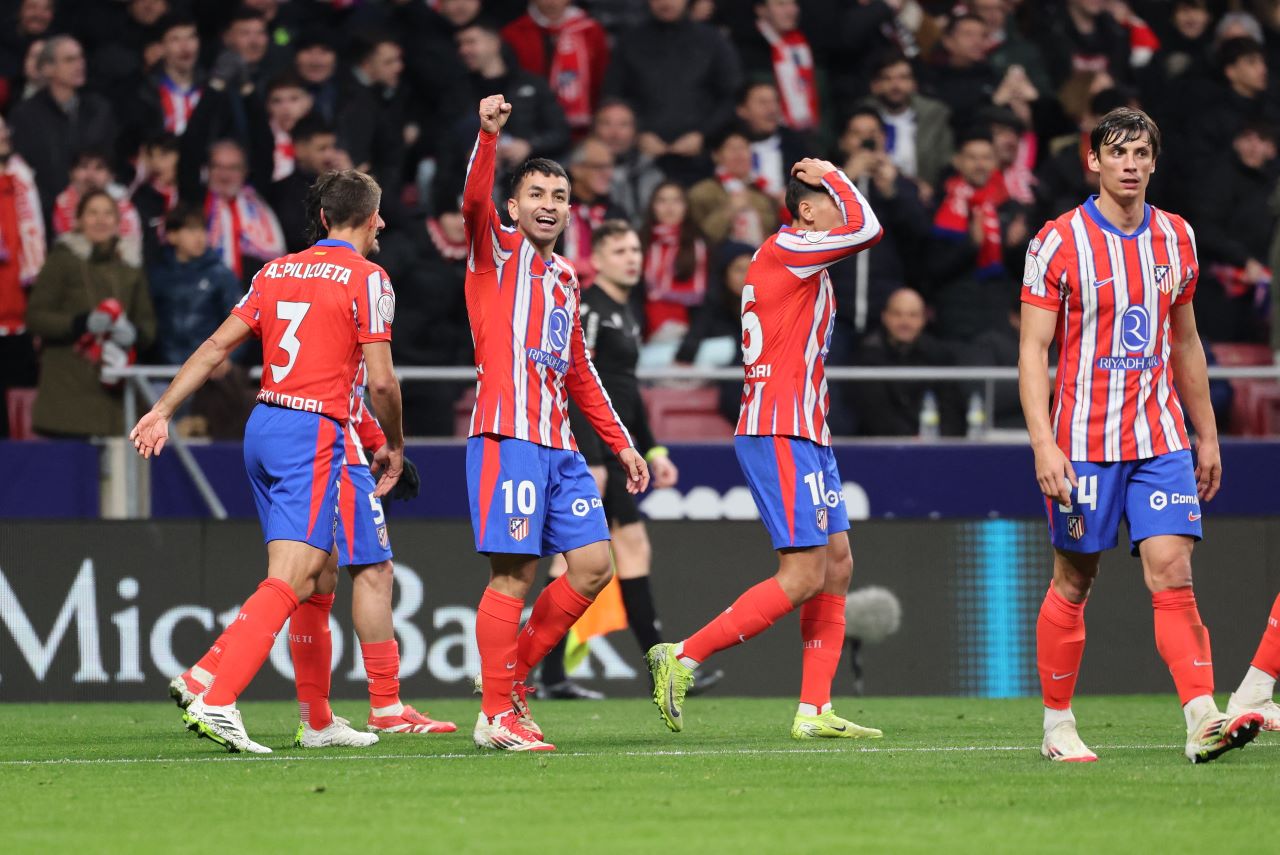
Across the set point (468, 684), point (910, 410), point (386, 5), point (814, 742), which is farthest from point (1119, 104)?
point (814, 742)

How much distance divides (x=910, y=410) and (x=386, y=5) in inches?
225

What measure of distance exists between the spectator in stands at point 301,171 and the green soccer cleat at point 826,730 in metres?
6.77

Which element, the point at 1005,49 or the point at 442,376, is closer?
the point at 442,376

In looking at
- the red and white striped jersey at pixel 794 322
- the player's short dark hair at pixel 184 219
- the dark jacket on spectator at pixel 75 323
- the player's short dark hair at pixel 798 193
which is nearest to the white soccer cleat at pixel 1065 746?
the red and white striped jersey at pixel 794 322

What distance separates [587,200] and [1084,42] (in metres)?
5.49

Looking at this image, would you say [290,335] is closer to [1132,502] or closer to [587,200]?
[1132,502]

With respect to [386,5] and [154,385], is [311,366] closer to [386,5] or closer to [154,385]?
[154,385]

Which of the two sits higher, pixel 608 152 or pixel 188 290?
pixel 608 152

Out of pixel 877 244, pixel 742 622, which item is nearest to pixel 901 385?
pixel 877 244

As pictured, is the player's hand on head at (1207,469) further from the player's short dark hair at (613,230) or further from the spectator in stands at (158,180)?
the spectator in stands at (158,180)

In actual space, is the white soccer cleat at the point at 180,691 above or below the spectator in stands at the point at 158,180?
below

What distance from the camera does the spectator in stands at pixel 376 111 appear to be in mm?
14797

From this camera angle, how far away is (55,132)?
14.3 m

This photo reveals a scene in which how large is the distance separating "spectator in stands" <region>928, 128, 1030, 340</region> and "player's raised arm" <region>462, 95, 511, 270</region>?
741 cm
